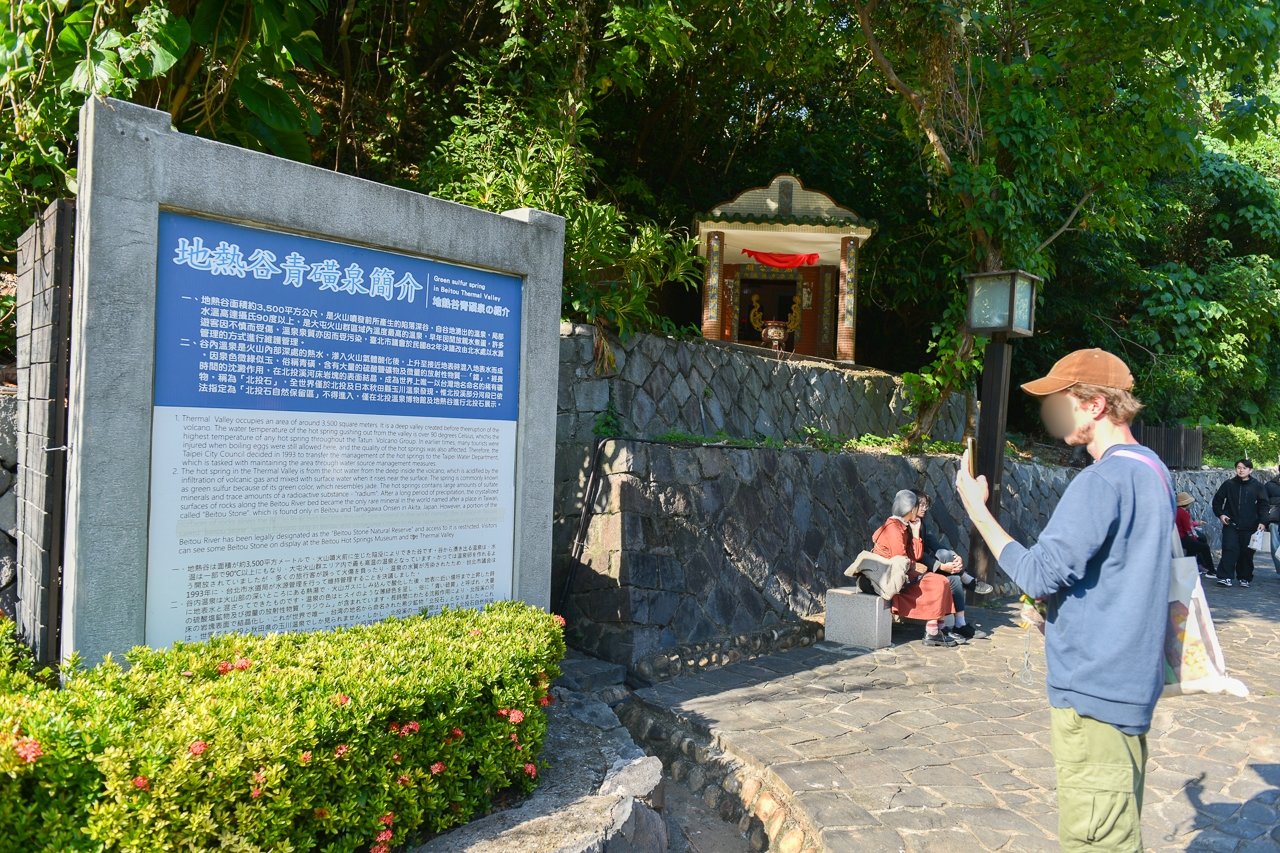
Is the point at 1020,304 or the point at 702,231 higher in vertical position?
the point at 702,231

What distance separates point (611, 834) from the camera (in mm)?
3367

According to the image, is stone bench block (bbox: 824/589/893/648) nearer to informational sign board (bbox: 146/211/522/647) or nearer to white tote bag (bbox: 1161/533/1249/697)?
informational sign board (bbox: 146/211/522/647)

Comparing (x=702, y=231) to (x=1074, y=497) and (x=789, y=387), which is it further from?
(x=1074, y=497)

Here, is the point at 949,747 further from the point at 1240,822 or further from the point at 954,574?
the point at 954,574

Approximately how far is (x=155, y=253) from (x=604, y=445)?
13.7ft

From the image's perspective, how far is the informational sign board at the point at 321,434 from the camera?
137 inches

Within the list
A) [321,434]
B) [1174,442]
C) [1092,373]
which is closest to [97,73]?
[321,434]

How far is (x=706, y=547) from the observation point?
291 inches

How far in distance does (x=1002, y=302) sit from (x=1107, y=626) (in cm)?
699

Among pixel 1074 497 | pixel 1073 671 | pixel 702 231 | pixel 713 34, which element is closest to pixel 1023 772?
pixel 1073 671

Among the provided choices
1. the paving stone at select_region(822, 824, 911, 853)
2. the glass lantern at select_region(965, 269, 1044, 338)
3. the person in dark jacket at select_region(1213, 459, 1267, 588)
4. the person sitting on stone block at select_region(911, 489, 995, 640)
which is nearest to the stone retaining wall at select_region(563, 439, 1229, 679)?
A: the person sitting on stone block at select_region(911, 489, 995, 640)

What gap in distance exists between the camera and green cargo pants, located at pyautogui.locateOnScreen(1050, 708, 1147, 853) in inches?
107

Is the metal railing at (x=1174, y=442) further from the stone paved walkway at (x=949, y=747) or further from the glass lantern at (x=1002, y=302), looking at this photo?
the stone paved walkway at (x=949, y=747)

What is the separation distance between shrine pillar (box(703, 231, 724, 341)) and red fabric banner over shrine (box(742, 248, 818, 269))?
103cm
